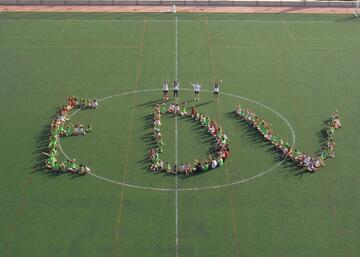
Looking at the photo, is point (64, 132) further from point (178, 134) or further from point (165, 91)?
point (165, 91)

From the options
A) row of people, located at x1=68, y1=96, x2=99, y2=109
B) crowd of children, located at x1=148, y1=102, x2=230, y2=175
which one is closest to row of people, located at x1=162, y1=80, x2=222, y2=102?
crowd of children, located at x1=148, y1=102, x2=230, y2=175

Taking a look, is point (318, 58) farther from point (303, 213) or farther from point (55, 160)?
point (55, 160)

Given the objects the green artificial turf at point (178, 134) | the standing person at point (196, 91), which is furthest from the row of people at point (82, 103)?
the standing person at point (196, 91)

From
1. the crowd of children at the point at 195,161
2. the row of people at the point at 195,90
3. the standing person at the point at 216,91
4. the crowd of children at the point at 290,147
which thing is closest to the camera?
the crowd of children at the point at 195,161

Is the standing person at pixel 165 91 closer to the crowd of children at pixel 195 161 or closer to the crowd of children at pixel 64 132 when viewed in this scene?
the crowd of children at pixel 195 161

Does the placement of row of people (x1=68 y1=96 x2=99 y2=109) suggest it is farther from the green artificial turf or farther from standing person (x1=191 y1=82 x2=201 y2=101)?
standing person (x1=191 y1=82 x2=201 y2=101)

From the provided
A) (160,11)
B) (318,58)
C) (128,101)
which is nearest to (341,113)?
(318,58)
